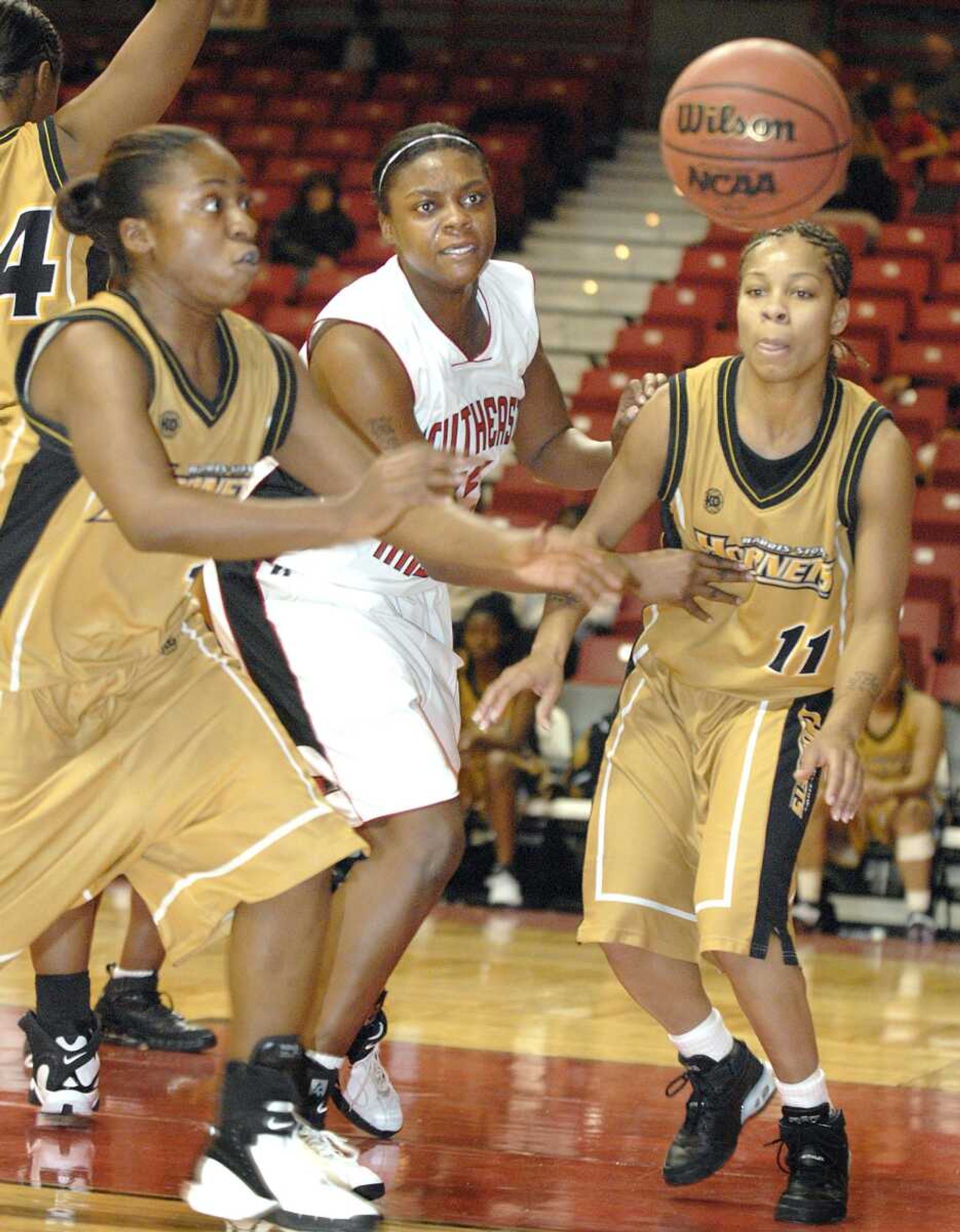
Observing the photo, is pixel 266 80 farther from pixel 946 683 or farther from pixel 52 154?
pixel 52 154

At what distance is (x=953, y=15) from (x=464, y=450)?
12411 millimetres

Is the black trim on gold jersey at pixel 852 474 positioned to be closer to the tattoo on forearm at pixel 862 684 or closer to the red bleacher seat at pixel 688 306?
the tattoo on forearm at pixel 862 684

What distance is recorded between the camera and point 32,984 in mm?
5828

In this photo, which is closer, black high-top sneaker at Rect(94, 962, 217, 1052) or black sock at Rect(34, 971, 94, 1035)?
black sock at Rect(34, 971, 94, 1035)

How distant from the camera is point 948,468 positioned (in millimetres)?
9430

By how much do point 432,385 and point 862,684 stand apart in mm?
1130

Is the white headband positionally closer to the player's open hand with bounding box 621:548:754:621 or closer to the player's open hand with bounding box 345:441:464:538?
the player's open hand with bounding box 621:548:754:621

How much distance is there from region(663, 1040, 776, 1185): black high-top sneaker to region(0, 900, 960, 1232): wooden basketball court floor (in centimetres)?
5

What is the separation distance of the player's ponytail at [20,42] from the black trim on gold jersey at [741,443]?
62.7 inches

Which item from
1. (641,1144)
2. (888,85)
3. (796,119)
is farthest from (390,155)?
(888,85)

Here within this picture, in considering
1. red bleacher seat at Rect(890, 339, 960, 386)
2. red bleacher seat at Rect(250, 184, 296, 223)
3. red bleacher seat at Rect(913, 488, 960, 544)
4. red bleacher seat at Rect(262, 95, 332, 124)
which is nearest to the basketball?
red bleacher seat at Rect(913, 488, 960, 544)

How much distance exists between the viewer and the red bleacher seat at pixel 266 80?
50.1 feet

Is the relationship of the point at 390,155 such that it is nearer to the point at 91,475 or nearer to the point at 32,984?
the point at 91,475

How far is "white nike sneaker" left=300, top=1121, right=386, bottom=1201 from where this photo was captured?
3346 mm
